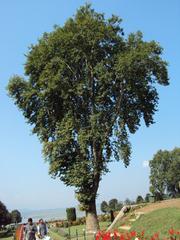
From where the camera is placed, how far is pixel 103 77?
118ft

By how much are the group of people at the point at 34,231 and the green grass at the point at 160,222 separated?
476cm

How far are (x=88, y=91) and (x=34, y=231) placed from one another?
1694cm

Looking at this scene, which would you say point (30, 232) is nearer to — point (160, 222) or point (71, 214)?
point (160, 222)

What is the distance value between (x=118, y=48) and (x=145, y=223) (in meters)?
18.2

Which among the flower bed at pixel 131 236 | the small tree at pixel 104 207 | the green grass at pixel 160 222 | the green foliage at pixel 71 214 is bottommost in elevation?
the flower bed at pixel 131 236

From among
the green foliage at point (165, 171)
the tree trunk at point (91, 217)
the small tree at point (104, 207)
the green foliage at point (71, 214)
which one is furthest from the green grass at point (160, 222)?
the green foliage at point (165, 171)

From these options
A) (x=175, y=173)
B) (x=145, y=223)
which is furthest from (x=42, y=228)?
(x=175, y=173)

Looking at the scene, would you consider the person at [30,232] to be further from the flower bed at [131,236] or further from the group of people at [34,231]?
the flower bed at [131,236]

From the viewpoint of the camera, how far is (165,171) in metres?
99.7

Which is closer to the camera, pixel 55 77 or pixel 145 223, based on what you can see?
pixel 145 223

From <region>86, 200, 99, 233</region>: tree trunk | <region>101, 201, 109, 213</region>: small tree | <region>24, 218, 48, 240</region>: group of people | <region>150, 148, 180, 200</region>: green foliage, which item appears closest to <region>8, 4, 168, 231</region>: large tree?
<region>86, 200, 99, 233</region>: tree trunk

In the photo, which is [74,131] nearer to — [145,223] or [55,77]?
[55,77]

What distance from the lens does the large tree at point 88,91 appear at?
118 ft

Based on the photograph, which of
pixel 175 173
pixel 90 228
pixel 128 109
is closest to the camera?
pixel 90 228
